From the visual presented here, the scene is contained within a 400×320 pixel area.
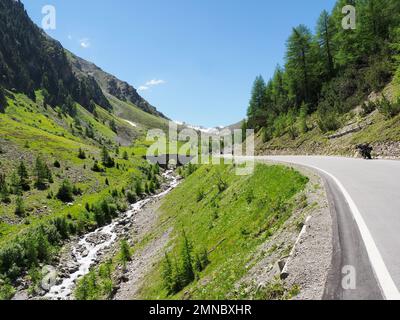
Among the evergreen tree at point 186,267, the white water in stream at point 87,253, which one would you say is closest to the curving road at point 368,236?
the evergreen tree at point 186,267

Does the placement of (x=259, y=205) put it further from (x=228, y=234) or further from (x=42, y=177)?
(x=42, y=177)

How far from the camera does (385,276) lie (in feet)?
26.5

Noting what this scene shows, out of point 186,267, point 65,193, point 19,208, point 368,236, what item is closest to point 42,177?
point 65,193

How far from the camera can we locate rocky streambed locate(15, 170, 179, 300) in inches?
1250

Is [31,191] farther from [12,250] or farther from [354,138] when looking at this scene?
[354,138]

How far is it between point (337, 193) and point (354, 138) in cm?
2665

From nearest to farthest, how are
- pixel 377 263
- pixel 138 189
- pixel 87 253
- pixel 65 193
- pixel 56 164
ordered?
pixel 377 263
pixel 87 253
pixel 65 193
pixel 138 189
pixel 56 164

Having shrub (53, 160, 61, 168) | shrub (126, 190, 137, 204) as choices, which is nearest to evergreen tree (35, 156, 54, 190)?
shrub (53, 160, 61, 168)

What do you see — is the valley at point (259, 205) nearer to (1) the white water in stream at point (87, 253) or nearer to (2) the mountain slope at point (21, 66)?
(1) the white water in stream at point (87, 253)

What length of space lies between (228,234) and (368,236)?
43.3ft

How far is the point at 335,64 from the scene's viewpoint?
67375 mm

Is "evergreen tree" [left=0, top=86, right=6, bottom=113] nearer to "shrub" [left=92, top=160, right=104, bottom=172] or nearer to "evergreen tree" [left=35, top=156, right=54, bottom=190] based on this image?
"shrub" [left=92, top=160, right=104, bottom=172]

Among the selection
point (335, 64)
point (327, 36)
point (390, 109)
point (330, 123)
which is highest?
point (327, 36)

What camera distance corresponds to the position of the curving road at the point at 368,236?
786 centimetres
